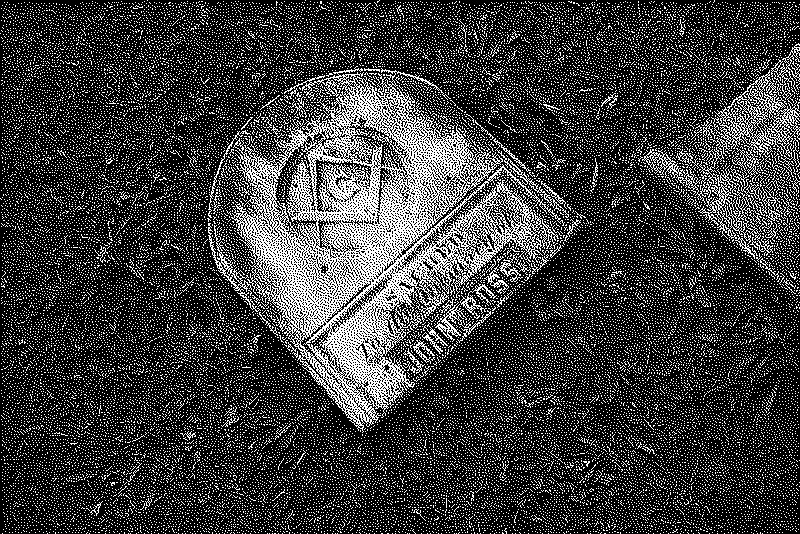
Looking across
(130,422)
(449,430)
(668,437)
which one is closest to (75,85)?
(130,422)

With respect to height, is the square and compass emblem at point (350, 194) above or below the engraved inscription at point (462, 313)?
above

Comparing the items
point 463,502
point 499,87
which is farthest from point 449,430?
point 499,87

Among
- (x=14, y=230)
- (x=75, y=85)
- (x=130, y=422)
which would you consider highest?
(x=75, y=85)

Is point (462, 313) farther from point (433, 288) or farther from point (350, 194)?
point (350, 194)

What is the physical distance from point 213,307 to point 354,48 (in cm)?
26

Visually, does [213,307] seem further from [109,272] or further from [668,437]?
[668,437]

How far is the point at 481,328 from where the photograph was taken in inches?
25.9

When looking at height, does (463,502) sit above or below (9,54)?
below

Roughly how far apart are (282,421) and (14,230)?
0.94ft

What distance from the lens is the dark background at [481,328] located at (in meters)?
0.66

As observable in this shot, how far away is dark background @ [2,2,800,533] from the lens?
2.18 ft

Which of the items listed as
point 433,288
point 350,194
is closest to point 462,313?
point 433,288

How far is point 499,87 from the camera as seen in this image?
26.6 inches

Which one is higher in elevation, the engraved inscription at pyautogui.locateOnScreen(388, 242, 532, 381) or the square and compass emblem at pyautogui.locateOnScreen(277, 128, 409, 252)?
the square and compass emblem at pyautogui.locateOnScreen(277, 128, 409, 252)
